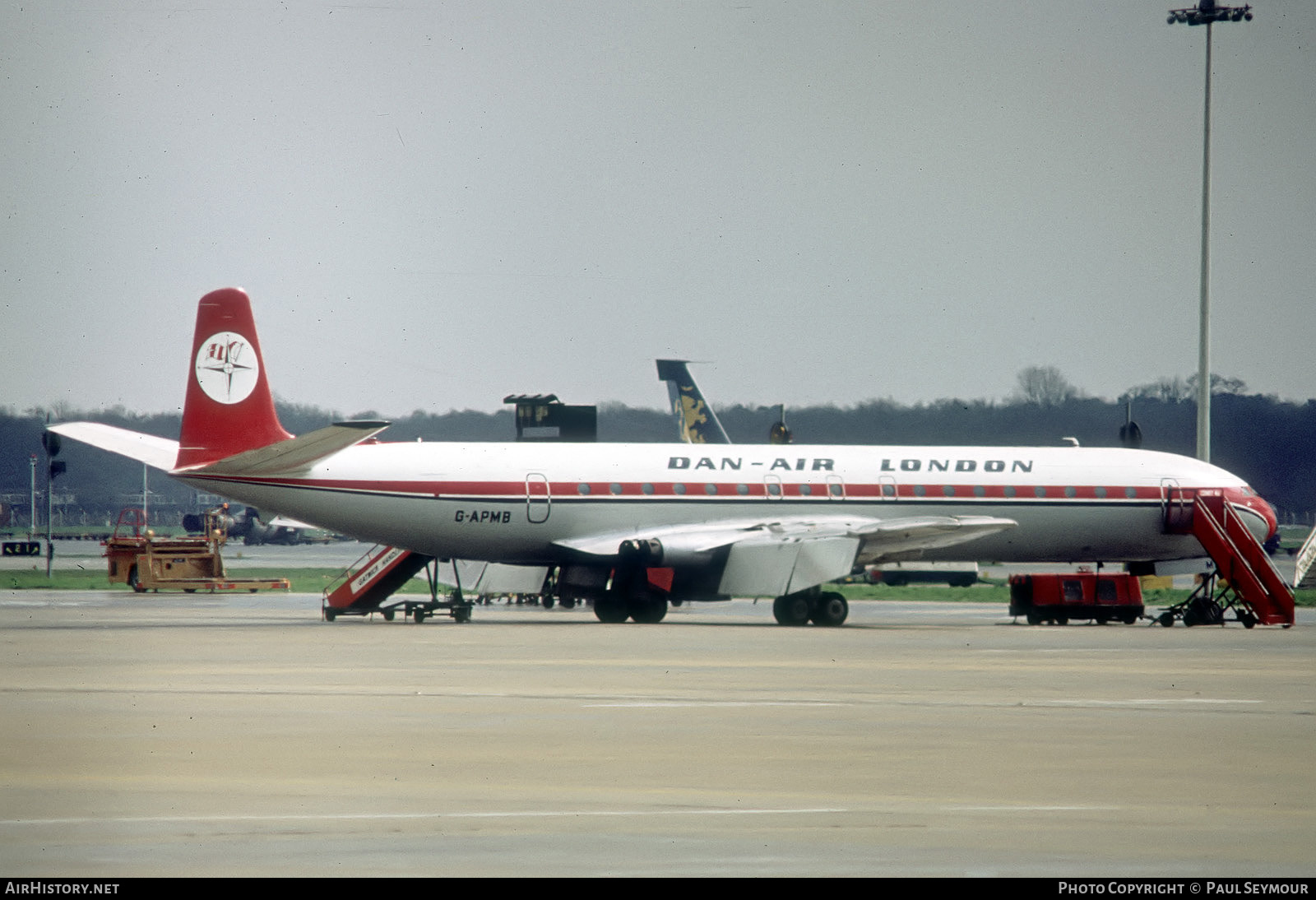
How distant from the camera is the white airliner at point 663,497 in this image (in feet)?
132

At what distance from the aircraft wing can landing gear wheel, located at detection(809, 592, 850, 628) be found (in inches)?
45.2

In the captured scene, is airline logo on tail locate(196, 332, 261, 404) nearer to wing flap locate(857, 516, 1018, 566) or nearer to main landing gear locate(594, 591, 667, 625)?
main landing gear locate(594, 591, 667, 625)

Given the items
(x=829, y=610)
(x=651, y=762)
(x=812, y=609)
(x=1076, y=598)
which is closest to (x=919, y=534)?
(x=829, y=610)

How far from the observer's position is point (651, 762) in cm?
1498

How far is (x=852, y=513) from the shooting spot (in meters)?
44.2

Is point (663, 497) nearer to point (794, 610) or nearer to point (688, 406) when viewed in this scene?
point (794, 610)

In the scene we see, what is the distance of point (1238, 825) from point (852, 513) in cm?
3264

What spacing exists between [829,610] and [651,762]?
27450 millimetres

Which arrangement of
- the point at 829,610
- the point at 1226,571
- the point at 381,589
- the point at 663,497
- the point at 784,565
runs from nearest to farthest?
the point at 784,565 < the point at 829,610 < the point at 663,497 < the point at 381,589 < the point at 1226,571

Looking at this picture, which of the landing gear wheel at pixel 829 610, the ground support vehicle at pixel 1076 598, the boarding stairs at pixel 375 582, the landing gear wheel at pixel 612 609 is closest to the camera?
the landing gear wheel at pixel 829 610

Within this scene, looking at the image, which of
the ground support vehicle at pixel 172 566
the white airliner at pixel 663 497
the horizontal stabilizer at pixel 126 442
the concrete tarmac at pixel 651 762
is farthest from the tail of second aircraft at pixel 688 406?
the concrete tarmac at pixel 651 762

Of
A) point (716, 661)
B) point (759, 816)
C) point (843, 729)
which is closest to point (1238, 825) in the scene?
point (759, 816)

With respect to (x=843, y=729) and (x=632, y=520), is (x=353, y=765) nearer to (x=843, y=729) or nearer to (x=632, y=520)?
(x=843, y=729)

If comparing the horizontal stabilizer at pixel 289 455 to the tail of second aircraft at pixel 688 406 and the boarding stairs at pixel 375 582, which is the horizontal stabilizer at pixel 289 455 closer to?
the boarding stairs at pixel 375 582
